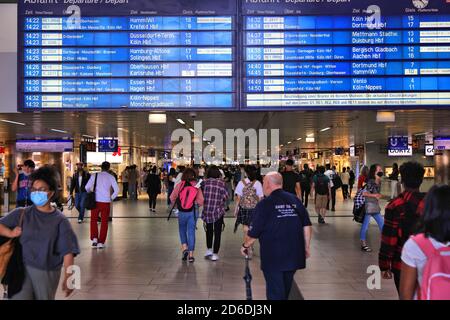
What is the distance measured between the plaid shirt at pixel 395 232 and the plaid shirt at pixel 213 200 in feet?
16.9

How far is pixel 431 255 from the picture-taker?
3.09 meters

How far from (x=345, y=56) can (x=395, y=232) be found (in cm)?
475

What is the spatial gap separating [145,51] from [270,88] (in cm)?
216

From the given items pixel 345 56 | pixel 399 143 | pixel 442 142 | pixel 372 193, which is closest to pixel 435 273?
pixel 345 56

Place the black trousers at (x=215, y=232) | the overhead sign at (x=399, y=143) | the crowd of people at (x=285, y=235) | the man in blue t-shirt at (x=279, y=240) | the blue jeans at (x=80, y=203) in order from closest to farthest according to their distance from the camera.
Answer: the crowd of people at (x=285, y=235) → the man in blue t-shirt at (x=279, y=240) → the black trousers at (x=215, y=232) → the blue jeans at (x=80, y=203) → the overhead sign at (x=399, y=143)

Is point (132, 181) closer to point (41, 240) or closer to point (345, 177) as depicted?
point (345, 177)

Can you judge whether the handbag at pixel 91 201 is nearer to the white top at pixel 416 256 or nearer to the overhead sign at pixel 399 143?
the white top at pixel 416 256

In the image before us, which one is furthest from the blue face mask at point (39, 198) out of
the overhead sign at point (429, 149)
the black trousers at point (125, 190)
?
the overhead sign at point (429, 149)

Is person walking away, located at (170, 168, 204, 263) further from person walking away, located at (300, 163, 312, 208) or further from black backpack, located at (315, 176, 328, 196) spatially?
person walking away, located at (300, 163, 312, 208)

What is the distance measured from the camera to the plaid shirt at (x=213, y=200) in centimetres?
960

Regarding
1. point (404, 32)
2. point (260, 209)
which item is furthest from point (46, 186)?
point (404, 32)

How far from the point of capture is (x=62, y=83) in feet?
28.7

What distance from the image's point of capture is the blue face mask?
4156 millimetres

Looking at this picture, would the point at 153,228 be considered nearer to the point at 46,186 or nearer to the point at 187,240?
the point at 187,240
